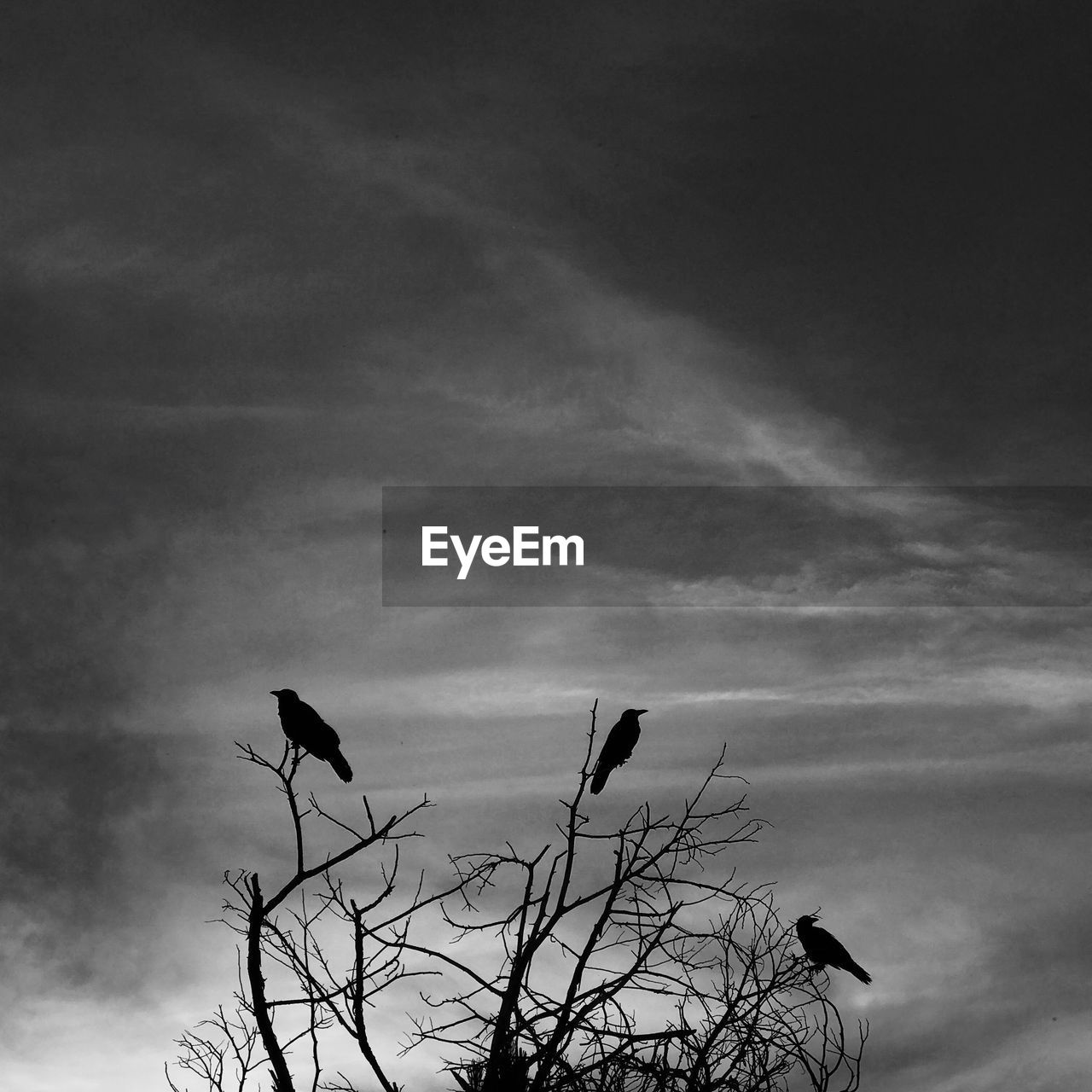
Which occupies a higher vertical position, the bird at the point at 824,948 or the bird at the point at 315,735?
the bird at the point at 315,735

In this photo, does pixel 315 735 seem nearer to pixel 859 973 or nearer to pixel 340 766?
pixel 340 766

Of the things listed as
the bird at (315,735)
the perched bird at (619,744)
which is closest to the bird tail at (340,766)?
the bird at (315,735)

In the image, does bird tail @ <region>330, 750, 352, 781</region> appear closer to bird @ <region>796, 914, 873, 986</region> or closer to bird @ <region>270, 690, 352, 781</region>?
bird @ <region>270, 690, 352, 781</region>

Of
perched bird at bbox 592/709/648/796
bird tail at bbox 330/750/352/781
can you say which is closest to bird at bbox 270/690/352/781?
bird tail at bbox 330/750/352/781

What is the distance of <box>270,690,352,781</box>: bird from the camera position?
11.9 meters

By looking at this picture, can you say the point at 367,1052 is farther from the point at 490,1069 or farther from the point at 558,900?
the point at 558,900

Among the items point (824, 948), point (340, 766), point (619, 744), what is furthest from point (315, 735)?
point (824, 948)

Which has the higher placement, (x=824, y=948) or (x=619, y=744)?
(x=619, y=744)

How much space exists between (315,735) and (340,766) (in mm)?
404

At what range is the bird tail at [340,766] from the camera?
11.9 m

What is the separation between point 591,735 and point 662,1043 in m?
1.82

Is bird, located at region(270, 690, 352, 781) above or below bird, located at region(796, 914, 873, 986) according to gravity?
above

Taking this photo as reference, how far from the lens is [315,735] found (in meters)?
11.9

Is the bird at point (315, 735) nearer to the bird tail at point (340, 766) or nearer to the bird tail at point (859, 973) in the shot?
the bird tail at point (340, 766)
